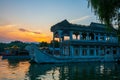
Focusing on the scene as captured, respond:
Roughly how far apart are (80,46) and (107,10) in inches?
1492

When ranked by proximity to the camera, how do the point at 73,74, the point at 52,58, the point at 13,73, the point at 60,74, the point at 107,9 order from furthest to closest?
the point at 52,58
the point at 13,73
the point at 60,74
the point at 73,74
the point at 107,9

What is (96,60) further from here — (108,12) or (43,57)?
(108,12)

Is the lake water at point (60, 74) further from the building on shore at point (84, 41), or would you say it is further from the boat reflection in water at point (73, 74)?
the building on shore at point (84, 41)

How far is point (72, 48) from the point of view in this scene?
51.6 m

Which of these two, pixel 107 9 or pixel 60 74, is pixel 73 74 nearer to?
pixel 60 74

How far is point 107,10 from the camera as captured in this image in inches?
624

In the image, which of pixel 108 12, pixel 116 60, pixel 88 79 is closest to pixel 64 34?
pixel 116 60

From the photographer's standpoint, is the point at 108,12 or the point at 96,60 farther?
the point at 96,60

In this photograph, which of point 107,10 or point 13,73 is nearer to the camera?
point 107,10

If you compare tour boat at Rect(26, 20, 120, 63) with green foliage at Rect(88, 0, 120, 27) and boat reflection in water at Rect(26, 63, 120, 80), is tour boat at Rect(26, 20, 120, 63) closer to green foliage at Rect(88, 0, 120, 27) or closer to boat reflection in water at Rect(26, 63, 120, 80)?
boat reflection in water at Rect(26, 63, 120, 80)

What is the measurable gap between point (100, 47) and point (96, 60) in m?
4.84

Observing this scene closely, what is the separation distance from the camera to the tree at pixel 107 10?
51.0 ft

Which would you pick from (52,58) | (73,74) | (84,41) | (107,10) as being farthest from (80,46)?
(107,10)

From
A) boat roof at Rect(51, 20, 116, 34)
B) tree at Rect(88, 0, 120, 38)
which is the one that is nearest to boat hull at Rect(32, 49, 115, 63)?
boat roof at Rect(51, 20, 116, 34)
